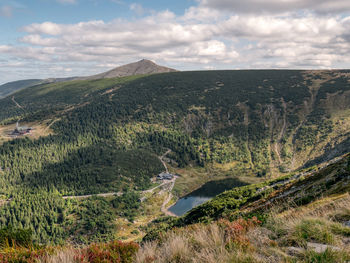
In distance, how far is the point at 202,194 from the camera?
428 feet

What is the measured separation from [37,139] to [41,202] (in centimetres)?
7627

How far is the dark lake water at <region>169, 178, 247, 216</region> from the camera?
116281 mm

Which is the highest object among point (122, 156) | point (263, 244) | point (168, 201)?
point (263, 244)

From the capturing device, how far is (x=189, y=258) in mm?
7586

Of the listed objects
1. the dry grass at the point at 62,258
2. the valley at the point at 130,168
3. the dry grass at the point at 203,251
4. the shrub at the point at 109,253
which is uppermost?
the dry grass at the point at 203,251

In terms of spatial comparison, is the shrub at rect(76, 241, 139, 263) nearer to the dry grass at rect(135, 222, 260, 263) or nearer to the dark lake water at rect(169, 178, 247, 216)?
the dry grass at rect(135, 222, 260, 263)

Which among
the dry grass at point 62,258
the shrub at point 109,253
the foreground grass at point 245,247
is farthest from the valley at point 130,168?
the dry grass at point 62,258

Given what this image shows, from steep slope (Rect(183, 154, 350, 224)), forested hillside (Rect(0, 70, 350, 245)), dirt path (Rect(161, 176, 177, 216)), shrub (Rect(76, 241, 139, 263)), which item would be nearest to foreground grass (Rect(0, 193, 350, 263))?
shrub (Rect(76, 241, 139, 263))

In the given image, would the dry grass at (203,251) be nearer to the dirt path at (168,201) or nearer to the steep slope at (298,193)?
the steep slope at (298,193)

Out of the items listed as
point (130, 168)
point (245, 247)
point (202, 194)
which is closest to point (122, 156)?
point (130, 168)

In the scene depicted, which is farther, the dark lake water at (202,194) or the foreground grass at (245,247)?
the dark lake water at (202,194)

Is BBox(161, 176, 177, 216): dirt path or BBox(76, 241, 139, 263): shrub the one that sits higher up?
BBox(76, 241, 139, 263): shrub

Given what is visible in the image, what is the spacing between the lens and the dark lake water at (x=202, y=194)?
116 metres

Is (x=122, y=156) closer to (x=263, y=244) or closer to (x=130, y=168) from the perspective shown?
(x=130, y=168)
